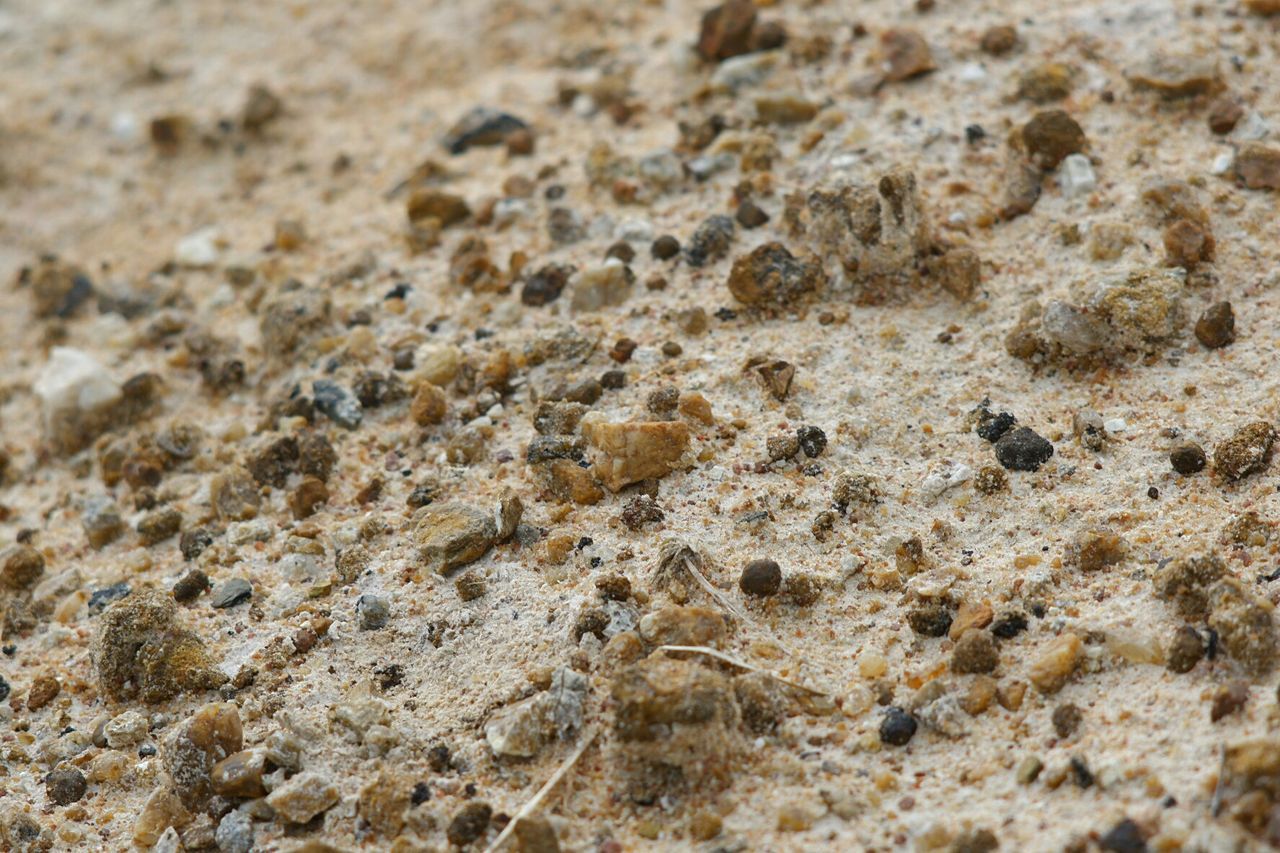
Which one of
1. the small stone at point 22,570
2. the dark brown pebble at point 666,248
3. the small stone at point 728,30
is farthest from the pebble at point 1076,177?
the small stone at point 22,570

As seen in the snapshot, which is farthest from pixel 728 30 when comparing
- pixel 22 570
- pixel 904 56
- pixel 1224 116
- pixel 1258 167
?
pixel 22 570

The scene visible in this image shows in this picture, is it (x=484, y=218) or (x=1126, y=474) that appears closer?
(x=1126, y=474)

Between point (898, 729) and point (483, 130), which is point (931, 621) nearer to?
point (898, 729)

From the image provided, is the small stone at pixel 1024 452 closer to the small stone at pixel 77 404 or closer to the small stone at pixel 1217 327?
the small stone at pixel 1217 327

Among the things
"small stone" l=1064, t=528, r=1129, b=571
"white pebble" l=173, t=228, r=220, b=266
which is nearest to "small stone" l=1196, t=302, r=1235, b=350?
"small stone" l=1064, t=528, r=1129, b=571

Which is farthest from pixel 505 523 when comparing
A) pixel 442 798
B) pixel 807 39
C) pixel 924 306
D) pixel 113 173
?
pixel 113 173

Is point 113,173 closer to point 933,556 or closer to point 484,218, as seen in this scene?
point 484,218

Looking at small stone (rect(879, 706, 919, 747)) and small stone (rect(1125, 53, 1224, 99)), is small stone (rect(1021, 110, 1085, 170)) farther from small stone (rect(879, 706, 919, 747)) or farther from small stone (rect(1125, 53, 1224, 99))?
small stone (rect(879, 706, 919, 747))
